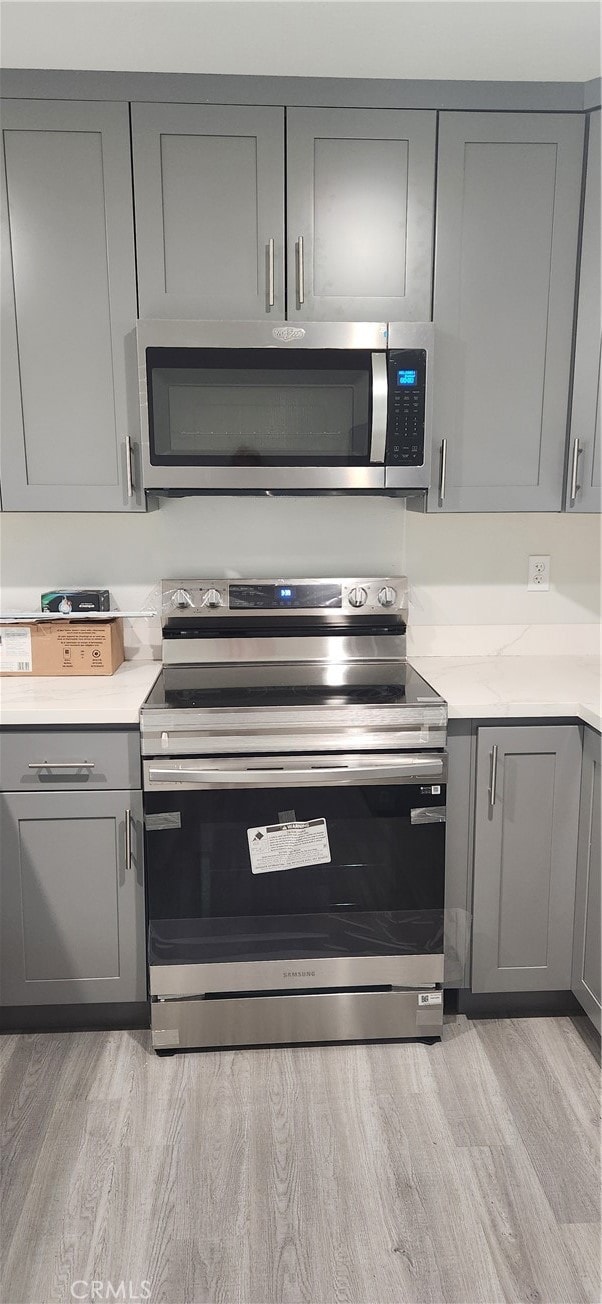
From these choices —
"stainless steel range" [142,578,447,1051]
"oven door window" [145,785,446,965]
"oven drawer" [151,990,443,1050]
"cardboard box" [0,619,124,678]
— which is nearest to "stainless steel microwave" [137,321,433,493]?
"cardboard box" [0,619,124,678]

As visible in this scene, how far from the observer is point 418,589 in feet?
8.85

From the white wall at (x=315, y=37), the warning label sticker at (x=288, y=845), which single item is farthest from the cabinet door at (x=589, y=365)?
the warning label sticker at (x=288, y=845)

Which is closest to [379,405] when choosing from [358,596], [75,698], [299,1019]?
[358,596]

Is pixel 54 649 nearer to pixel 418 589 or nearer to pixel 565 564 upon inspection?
pixel 418 589

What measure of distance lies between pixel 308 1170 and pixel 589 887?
0.93 metres

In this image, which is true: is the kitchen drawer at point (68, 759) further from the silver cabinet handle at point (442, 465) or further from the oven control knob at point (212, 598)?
the silver cabinet handle at point (442, 465)

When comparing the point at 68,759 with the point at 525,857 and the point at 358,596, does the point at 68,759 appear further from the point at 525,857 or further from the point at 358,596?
the point at 525,857

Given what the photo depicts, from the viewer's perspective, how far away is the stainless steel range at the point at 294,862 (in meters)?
2.09

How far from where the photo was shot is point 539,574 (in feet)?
8.91

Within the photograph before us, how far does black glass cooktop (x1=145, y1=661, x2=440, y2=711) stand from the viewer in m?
2.15

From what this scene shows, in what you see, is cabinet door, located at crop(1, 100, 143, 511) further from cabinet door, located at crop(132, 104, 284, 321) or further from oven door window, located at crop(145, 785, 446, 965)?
oven door window, located at crop(145, 785, 446, 965)

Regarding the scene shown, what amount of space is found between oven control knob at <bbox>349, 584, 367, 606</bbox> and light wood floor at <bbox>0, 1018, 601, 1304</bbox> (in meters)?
1.19

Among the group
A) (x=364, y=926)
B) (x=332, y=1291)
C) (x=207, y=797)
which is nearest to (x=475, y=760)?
(x=364, y=926)

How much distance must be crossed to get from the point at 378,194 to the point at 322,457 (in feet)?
2.19
